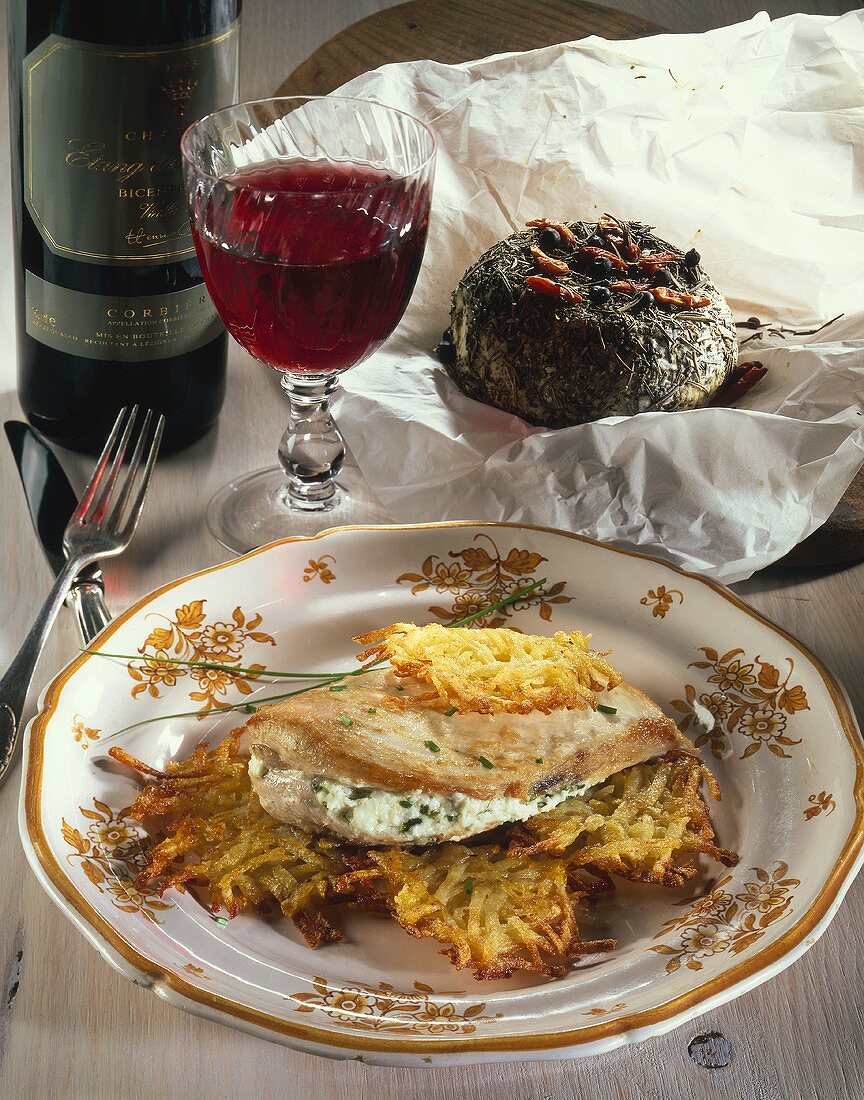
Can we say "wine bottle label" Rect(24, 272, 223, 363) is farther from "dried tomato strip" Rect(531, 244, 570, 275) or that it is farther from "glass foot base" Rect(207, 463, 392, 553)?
"dried tomato strip" Rect(531, 244, 570, 275)

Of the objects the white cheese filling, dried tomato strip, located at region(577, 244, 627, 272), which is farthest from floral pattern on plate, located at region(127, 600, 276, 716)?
dried tomato strip, located at region(577, 244, 627, 272)

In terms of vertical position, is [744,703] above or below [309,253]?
below

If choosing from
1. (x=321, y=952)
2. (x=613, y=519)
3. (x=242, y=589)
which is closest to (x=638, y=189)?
(x=613, y=519)

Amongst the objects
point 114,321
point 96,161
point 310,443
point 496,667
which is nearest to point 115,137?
point 96,161

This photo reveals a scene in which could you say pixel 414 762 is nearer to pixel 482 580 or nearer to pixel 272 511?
pixel 482 580

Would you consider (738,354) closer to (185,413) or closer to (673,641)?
(673,641)

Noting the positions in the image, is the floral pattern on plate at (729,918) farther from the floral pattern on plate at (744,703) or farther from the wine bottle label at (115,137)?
the wine bottle label at (115,137)

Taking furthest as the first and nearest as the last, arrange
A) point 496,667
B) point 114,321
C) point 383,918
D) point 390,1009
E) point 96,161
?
point 114,321 → point 96,161 → point 496,667 → point 383,918 → point 390,1009
